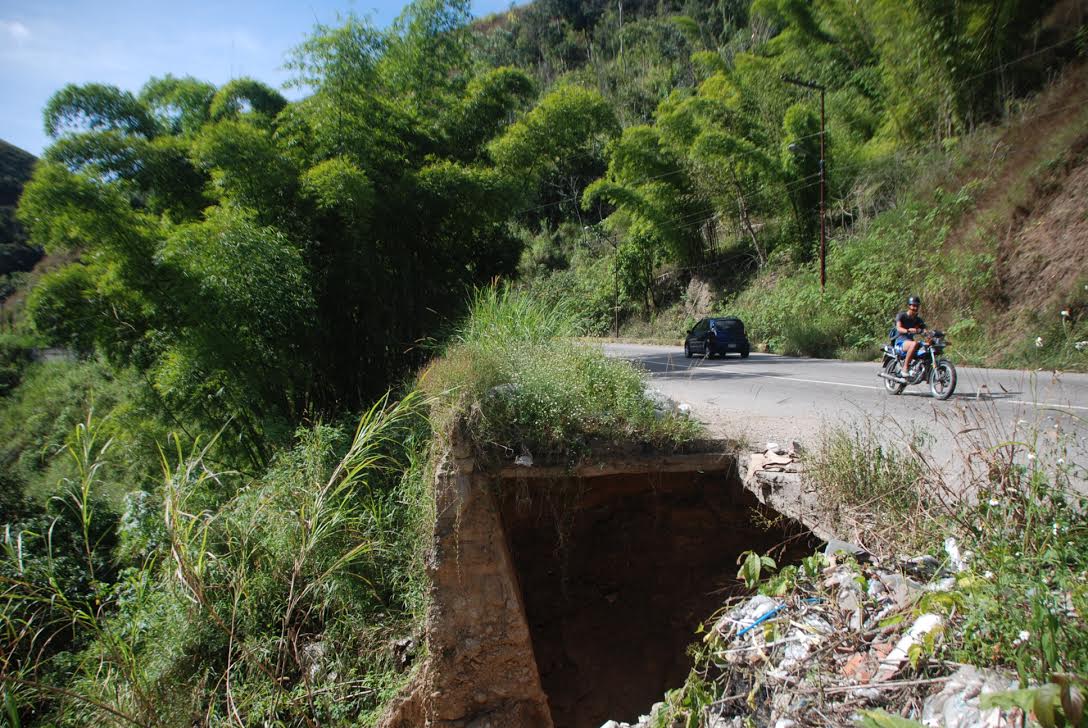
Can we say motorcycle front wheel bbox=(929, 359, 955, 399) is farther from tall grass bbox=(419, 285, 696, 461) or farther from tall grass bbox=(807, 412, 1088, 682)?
tall grass bbox=(419, 285, 696, 461)

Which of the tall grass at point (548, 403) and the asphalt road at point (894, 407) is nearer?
the asphalt road at point (894, 407)

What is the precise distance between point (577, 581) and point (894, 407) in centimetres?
419

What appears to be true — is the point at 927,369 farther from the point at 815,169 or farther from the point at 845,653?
the point at 815,169

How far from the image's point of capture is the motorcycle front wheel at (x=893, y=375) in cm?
786

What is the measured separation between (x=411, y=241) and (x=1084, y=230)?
1237 cm

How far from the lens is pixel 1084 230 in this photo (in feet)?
38.7

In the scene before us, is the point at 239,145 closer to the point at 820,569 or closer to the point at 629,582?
the point at 629,582

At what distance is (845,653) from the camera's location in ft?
8.54

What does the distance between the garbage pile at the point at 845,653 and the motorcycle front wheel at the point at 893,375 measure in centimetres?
529

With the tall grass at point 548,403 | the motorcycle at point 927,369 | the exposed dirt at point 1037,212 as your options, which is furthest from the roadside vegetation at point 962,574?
the exposed dirt at point 1037,212

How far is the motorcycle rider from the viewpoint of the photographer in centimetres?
763

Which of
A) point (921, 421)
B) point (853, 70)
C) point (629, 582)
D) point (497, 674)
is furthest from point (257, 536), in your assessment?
point (853, 70)

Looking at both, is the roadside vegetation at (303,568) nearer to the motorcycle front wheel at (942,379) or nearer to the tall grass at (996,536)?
the tall grass at (996,536)

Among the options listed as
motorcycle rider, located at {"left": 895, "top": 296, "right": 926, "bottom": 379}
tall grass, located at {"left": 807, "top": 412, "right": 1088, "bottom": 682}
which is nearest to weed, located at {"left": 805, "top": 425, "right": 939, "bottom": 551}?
tall grass, located at {"left": 807, "top": 412, "right": 1088, "bottom": 682}
